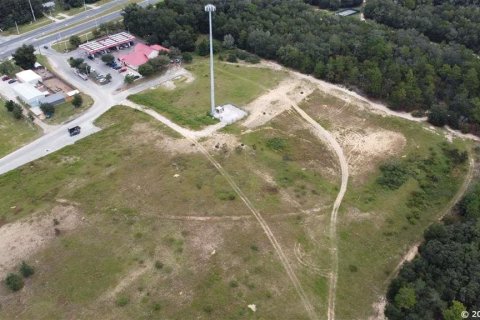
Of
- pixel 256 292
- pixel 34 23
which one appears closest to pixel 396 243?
pixel 256 292

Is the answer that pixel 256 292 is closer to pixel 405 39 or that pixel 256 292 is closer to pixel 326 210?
pixel 326 210

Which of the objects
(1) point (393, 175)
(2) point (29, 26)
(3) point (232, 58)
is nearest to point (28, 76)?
(2) point (29, 26)

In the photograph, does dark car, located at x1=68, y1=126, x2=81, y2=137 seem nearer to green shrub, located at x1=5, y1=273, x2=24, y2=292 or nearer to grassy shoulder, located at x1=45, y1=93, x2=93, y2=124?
grassy shoulder, located at x1=45, y1=93, x2=93, y2=124

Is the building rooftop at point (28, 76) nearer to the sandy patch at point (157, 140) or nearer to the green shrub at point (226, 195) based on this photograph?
the sandy patch at point (157, 140)

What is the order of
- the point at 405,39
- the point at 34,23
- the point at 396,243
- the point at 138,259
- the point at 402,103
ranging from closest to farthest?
the point at 138,259
the point at 396,243
the point at 402,103
the point at 405,39
the point at 34,23

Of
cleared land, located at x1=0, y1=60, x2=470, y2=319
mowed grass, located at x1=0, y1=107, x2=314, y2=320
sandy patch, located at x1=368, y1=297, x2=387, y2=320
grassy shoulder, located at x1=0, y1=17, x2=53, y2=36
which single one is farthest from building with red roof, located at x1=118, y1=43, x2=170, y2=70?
sandy patch, located at x1=368, y1=297, x2=387, y2=320

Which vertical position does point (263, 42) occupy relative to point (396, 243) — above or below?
above

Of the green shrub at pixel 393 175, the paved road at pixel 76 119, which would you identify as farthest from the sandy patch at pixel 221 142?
the green shrub at pixel 393 175
